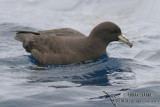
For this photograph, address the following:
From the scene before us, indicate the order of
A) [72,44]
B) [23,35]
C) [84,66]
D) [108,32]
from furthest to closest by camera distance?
[23,35] → [108,32] → [72,44] → [84,66]

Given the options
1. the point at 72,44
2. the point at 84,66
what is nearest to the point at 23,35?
the point at 72,44

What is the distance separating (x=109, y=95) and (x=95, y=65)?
215 cm

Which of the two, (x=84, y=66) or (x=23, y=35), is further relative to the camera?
(x=23, y=35)

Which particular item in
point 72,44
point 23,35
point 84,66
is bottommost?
point 84,66

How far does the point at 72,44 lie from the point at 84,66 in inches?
24.9

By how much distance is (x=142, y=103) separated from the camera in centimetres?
746

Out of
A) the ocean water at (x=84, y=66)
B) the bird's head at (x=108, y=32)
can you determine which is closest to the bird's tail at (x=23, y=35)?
the ocean water at (x=84, y=66)

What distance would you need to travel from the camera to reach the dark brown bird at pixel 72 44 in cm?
1000

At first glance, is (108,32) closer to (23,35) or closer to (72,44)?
(72,44)

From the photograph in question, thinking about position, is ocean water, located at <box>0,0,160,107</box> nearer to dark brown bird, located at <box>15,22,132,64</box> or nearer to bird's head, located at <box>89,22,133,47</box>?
dark brown bird, located at <box>15,22,132,64</box>

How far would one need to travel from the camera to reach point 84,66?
9.81 m

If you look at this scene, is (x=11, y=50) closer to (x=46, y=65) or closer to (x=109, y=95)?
(x=46, y=65)

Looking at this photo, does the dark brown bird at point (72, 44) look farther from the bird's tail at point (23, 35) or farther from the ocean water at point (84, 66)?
the bird's tail at point (23, 35)

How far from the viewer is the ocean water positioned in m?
7.70
